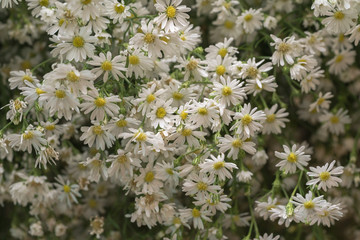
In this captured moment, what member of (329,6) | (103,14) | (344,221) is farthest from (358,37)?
(344,221)

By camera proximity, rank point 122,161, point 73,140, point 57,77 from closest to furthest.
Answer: point 57,77, point 122,161, point 73,140

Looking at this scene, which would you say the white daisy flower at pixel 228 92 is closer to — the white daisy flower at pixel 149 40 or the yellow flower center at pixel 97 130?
the white daisy flower at pixel 149 40

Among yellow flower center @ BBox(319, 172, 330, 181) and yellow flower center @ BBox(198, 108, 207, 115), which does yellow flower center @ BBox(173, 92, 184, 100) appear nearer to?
yellow flower center @ BBox(198, 108, 207, 115)

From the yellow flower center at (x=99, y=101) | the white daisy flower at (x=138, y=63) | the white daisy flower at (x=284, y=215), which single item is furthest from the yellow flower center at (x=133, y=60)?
the white daisy flower at (x=284, y=215)

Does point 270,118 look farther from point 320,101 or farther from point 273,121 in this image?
point 320,101

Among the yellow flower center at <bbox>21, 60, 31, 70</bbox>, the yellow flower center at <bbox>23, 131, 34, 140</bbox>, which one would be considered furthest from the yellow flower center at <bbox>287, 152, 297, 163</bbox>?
the yellow flower center at <bbox>21, 60, 31, 70</bbox>

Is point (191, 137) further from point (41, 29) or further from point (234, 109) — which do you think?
point (41, 29)

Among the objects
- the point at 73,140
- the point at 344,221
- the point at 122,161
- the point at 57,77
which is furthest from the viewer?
the point at 344,221
